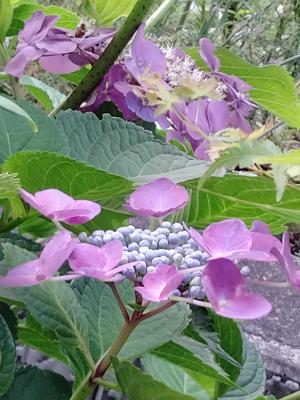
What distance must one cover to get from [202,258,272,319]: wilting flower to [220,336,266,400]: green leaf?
0.57 ft

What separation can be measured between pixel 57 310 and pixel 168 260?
67 millimetres

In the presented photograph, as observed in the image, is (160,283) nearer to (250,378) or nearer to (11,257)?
(11,257)

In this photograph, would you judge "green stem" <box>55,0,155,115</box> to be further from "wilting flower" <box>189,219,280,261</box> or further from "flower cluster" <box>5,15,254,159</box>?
"wilting flower" <box>189,219,280,261</box>

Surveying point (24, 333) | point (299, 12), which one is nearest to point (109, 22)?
point (24, 333)

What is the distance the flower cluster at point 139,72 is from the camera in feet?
1.37

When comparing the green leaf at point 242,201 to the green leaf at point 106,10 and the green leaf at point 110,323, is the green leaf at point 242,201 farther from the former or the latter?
the green leaf at point 106,10

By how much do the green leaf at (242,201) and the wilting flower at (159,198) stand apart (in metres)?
0.02

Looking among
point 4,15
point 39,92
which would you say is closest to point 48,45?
point 4,15

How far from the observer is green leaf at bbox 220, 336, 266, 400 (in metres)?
0.43

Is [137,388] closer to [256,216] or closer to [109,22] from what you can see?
[256,216]

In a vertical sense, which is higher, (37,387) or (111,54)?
(111,54)

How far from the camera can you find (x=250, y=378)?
45cm

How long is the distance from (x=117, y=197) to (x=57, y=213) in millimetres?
68

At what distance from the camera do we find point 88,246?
28cm
